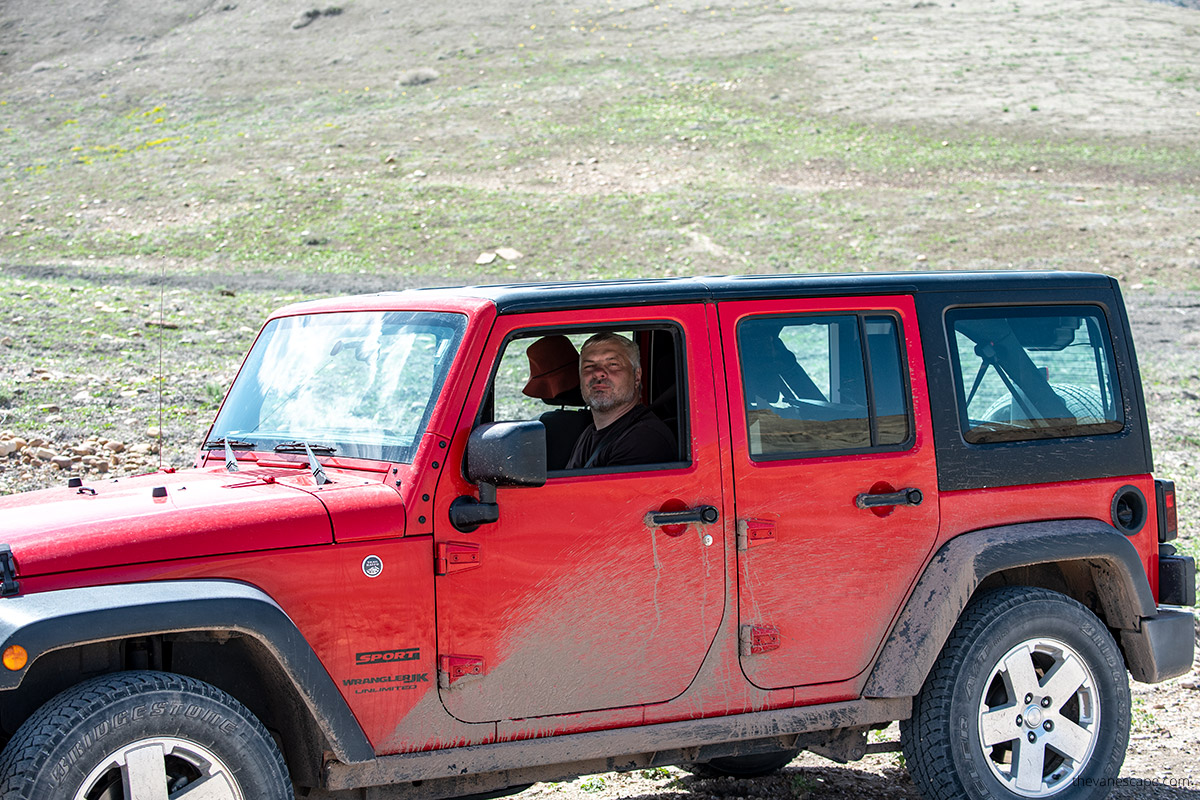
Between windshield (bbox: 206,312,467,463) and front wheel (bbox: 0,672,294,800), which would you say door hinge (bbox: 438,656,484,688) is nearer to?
front wheel (bbox: 0,672,294,800)

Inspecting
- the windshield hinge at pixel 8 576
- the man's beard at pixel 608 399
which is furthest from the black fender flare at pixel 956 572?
the windshield hinge at pixel 8 576

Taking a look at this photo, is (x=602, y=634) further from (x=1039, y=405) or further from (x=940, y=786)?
(x=1039, y=405)

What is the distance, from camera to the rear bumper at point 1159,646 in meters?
4.63

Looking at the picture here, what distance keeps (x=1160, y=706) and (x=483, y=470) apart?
14.0ft

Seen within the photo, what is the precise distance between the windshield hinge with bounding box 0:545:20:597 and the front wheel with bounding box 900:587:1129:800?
3.09 metres

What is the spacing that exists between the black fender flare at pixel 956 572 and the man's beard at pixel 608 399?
1254 mm

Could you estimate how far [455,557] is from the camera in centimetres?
359

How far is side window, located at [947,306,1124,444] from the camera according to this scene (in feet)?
14.8

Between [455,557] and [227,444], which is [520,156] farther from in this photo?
[455,557]

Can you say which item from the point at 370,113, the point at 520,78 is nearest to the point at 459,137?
the point at 370,113

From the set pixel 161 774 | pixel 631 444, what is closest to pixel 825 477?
pixel 631 444

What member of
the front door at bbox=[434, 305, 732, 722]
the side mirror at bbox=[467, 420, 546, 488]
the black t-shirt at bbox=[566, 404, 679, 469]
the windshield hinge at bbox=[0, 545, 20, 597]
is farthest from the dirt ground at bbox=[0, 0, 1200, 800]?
the windshield hinge at bbox=[0, 545, 20, 597]

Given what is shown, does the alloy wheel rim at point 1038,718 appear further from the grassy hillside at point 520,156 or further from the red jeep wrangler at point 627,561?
the grassy hillside at point 520,156

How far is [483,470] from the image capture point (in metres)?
3.50
